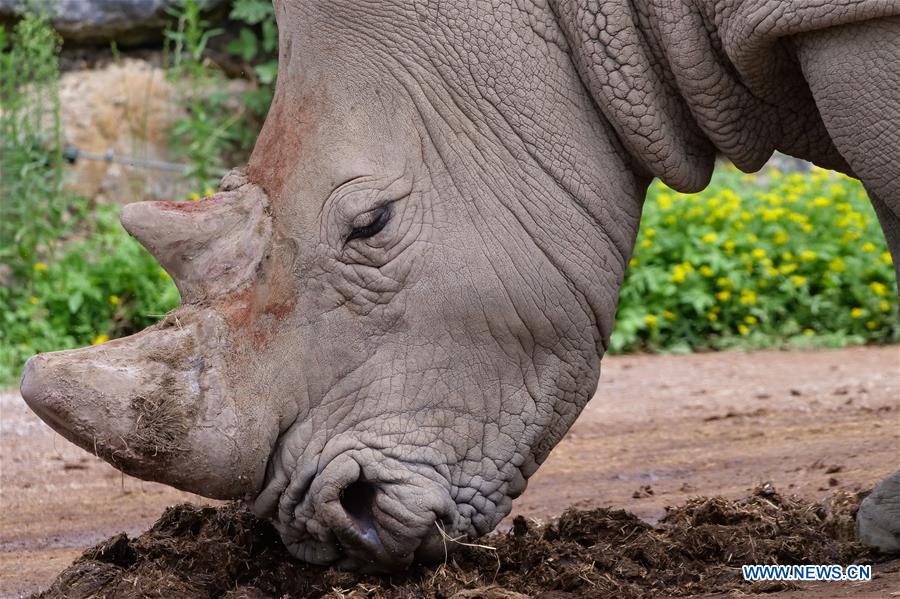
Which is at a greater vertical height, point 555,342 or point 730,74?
point 730,74

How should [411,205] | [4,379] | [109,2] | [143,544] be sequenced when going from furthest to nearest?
[109,2]
[4,379]
[143,544]
[411,205]

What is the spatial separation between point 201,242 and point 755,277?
6549 mm

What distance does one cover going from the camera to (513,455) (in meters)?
3.43

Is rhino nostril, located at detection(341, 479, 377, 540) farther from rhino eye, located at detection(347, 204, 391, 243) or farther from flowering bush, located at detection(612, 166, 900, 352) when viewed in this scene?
flowering bush, located at detection(612, 166, 900, 352)

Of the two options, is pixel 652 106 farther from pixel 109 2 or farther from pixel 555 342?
pixel 109 2

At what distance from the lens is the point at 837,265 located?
910cm

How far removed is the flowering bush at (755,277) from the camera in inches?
350

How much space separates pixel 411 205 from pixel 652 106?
2.22 ft

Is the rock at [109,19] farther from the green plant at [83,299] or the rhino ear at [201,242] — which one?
the rhino ear at [201,242]

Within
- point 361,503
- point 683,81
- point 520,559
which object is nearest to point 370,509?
point 361,503

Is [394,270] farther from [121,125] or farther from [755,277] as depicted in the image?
[121,125]

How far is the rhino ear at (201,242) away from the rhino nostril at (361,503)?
1.95 ft

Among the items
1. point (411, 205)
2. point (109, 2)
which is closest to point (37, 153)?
point (109, 2)

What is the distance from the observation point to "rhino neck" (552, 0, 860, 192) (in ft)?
10.9
